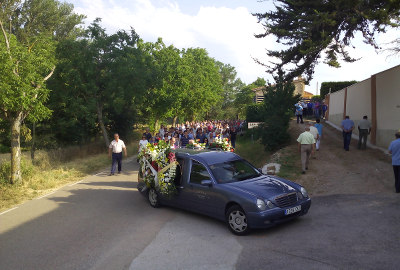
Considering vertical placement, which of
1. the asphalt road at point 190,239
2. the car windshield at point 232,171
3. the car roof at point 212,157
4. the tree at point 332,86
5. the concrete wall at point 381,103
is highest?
the tree at point 332,86

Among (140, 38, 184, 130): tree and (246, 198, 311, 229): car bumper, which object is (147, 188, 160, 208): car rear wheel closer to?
(246, 198, 311, 229): car bumper

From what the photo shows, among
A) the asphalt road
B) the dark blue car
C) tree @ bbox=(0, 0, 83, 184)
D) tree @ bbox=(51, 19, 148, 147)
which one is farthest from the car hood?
tree @ bbox=(51, 19, 148, 147)

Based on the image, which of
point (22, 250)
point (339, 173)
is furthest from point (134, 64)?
point (22, 250)

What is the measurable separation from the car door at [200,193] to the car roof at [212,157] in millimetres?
154

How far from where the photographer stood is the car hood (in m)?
6.95

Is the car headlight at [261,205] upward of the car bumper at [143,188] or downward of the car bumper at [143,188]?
upward

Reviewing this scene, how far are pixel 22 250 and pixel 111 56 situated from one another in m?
19.2

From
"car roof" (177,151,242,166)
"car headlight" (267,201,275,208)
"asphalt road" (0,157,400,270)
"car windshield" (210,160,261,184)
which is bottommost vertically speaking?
"asphalt road" (0,157,400,270)

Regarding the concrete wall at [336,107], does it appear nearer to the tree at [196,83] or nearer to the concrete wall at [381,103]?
the concrete wall at [381,103]

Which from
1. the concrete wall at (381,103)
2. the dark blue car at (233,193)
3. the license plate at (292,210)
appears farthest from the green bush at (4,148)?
the license plate at (292,210)

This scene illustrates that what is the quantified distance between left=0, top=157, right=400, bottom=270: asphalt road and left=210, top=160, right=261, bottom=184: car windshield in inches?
42.5

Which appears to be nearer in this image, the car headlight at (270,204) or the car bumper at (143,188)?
the car headlight at (270,204)

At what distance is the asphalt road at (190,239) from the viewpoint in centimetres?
559

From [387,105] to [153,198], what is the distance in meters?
10.5
